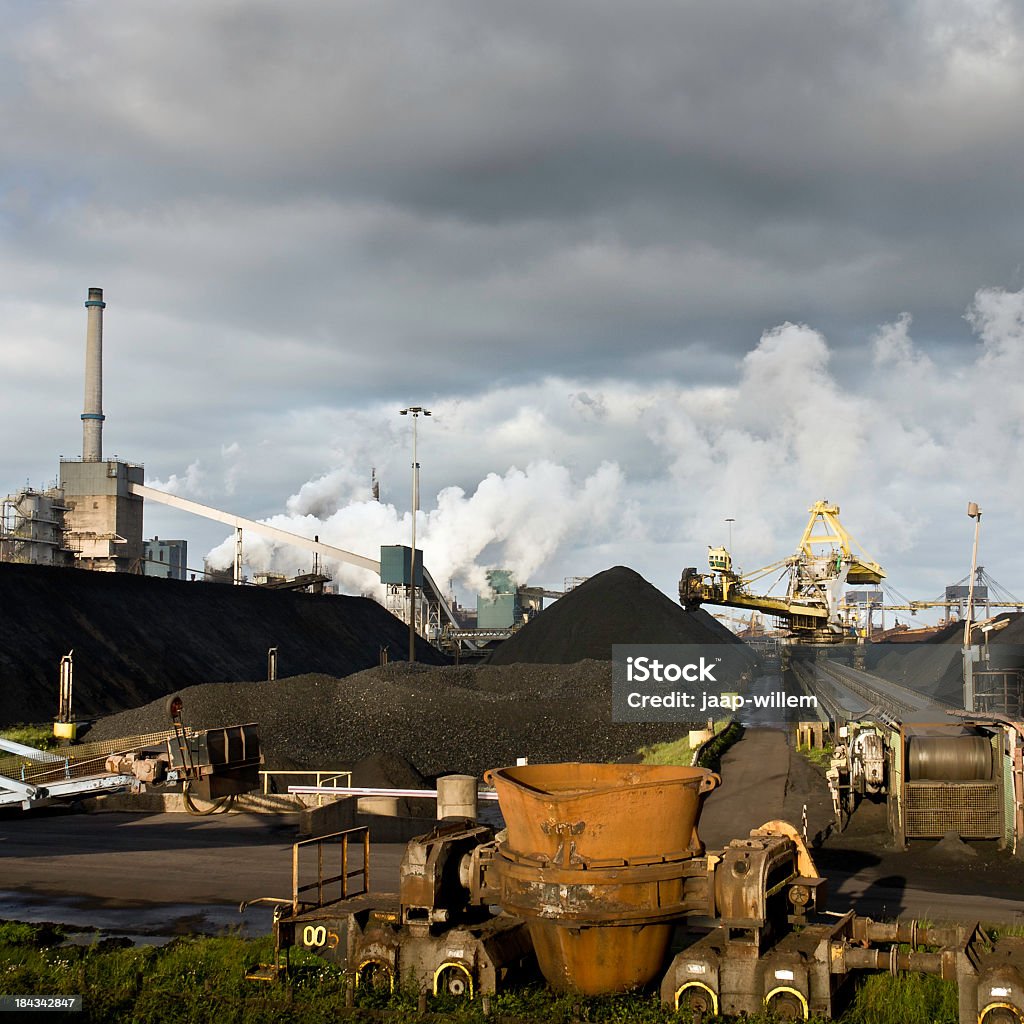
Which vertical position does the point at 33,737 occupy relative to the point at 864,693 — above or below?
below

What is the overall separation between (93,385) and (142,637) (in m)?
33.4

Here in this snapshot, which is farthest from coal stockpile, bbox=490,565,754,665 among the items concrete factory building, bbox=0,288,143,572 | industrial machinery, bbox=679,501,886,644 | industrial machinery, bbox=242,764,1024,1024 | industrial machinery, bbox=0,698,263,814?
industrial machinery, bbox=242,764,1024,1024

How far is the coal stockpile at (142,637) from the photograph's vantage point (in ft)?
169

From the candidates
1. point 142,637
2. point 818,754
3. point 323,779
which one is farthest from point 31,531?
point 818,754

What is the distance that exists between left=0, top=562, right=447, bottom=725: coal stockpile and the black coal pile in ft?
123

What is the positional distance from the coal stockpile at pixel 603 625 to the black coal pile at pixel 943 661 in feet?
47.3

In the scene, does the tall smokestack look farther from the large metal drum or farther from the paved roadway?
the large metal drum

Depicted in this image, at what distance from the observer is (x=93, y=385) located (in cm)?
8731

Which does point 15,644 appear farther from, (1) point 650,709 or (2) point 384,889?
(2) point 384,889

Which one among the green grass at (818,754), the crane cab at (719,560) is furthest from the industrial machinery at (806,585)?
the green grass at (818,754)

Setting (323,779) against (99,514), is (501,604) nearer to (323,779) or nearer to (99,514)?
(99,514)

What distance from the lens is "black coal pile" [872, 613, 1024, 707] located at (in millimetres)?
54031

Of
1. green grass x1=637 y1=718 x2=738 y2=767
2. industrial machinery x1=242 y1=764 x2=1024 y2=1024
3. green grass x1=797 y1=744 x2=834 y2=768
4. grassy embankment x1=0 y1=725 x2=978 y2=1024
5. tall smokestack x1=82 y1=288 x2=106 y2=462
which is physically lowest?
green grass x1=637 y1=718 x2=738 y2=767

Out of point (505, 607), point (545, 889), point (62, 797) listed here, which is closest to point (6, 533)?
point (505, 607)
